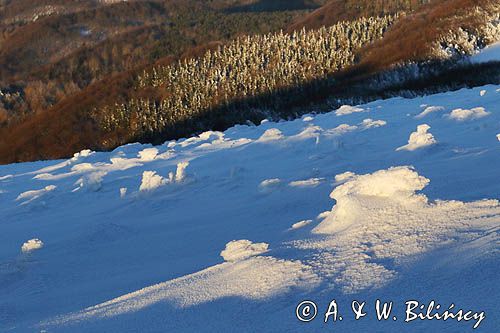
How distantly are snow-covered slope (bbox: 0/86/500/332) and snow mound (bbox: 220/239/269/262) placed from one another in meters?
0.02

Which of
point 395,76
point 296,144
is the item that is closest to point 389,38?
point 395,76

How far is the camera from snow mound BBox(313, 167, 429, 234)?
619cm

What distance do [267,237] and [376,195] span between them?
141cm

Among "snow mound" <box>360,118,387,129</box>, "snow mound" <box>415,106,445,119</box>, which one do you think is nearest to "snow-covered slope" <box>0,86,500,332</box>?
"snow mound" <box>360,118,387,129</box>

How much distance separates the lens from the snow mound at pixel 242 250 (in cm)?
591

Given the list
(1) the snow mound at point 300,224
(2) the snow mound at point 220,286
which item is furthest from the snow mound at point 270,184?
(2) the snow mound at point 220,286

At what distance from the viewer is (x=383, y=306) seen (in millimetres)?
4129

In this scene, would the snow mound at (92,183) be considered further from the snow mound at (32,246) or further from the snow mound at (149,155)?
the snow mound at (32,246)

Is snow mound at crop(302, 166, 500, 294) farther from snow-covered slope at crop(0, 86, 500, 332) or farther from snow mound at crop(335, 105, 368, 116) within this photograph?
snow mound at crop(335, 105, 368, 116)

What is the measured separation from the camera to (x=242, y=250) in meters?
6.01

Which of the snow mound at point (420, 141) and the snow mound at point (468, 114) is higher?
the snow mound at point (420, 141)

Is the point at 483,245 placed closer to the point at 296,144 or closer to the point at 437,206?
the point at 437,206

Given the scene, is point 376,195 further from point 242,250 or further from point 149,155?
point 149,155

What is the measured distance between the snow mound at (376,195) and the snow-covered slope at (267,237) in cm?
2
